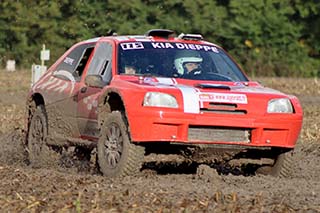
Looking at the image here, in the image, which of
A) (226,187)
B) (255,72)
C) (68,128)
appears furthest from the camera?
(255,72)

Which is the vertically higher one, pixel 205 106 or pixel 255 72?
pixel 205 106

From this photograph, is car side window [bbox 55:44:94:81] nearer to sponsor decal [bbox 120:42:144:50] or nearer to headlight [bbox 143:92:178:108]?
sponsor decal [bbox 120:42:144:50]

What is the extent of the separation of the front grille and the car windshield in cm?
118

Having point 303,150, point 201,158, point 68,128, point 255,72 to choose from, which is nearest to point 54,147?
point 68,128

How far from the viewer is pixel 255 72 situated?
2153 inches

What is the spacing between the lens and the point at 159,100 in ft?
33.8

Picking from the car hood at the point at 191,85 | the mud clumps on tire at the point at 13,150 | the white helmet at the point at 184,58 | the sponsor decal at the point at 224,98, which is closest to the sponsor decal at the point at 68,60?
the mud clumps on tire at the point at 13,150

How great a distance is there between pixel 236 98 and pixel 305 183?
1.12 m

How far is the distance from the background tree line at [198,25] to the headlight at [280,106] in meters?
44.3

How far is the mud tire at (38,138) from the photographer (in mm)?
12859

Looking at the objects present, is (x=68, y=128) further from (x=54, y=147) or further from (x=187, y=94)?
(x=187, y=94)

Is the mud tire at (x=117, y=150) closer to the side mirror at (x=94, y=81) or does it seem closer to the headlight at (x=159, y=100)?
the headlight at (x=159, y=100)

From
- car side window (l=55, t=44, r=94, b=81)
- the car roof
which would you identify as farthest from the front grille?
car side window (l=55, t=44, r=94, b=81)

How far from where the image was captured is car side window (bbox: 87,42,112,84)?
38.3 feet
